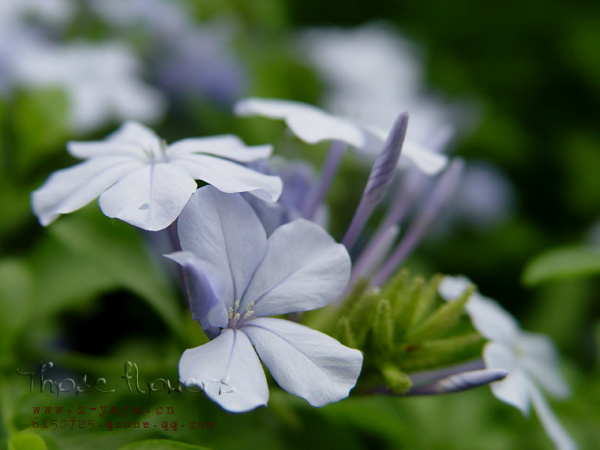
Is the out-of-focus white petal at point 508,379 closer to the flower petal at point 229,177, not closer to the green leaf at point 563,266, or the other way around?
the green leaf at point 563,266

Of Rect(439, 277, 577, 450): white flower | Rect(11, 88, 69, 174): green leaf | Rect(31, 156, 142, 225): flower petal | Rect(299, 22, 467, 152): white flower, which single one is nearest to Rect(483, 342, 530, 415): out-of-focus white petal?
Rect(439, 277, 577, 450): white flower

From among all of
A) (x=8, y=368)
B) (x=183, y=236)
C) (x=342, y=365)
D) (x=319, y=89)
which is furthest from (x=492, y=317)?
(x=319, y=89)

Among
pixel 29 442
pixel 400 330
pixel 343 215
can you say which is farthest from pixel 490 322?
pixel 343 215

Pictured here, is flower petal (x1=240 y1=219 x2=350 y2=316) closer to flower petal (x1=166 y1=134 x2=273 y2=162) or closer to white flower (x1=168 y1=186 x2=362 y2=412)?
white flower (x1=168 y1=186 x2=362 y2=412)

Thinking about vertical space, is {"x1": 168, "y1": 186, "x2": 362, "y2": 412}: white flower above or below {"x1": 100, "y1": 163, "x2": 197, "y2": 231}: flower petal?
below

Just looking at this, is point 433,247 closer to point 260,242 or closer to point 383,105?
point 383,105

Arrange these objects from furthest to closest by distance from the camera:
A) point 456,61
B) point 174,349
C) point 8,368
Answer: point 456,61 → point 174,349 → point 8,368
